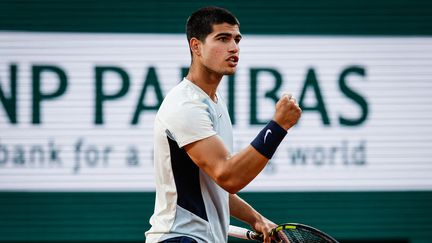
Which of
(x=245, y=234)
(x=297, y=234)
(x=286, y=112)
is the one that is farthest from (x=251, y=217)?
(x=286, y=112)

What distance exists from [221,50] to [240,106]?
4.93 meters

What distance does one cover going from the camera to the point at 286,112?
3.87 m

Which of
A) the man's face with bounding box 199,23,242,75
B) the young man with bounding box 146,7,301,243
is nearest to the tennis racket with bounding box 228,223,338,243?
the young man with bounding box 146,7,301,243

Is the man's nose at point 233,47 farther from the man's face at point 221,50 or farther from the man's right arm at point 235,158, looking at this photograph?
the man's right arm at point 235,158

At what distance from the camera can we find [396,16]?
9453 millimetres

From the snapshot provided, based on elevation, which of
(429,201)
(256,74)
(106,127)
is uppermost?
(256,74)

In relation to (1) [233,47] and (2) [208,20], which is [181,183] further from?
(2) [208,20]

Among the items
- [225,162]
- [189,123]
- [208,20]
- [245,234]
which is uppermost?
[208,20]

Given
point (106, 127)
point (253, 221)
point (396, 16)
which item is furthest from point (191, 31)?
point (396, 16)

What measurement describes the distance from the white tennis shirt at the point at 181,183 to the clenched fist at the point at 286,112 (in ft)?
1.25

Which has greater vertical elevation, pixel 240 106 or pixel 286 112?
pixel 286 112

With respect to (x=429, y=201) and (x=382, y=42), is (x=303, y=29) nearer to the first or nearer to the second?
(x=382, y=42)

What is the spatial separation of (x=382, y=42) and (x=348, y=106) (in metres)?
0.77

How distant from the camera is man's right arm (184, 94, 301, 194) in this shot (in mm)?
3869
